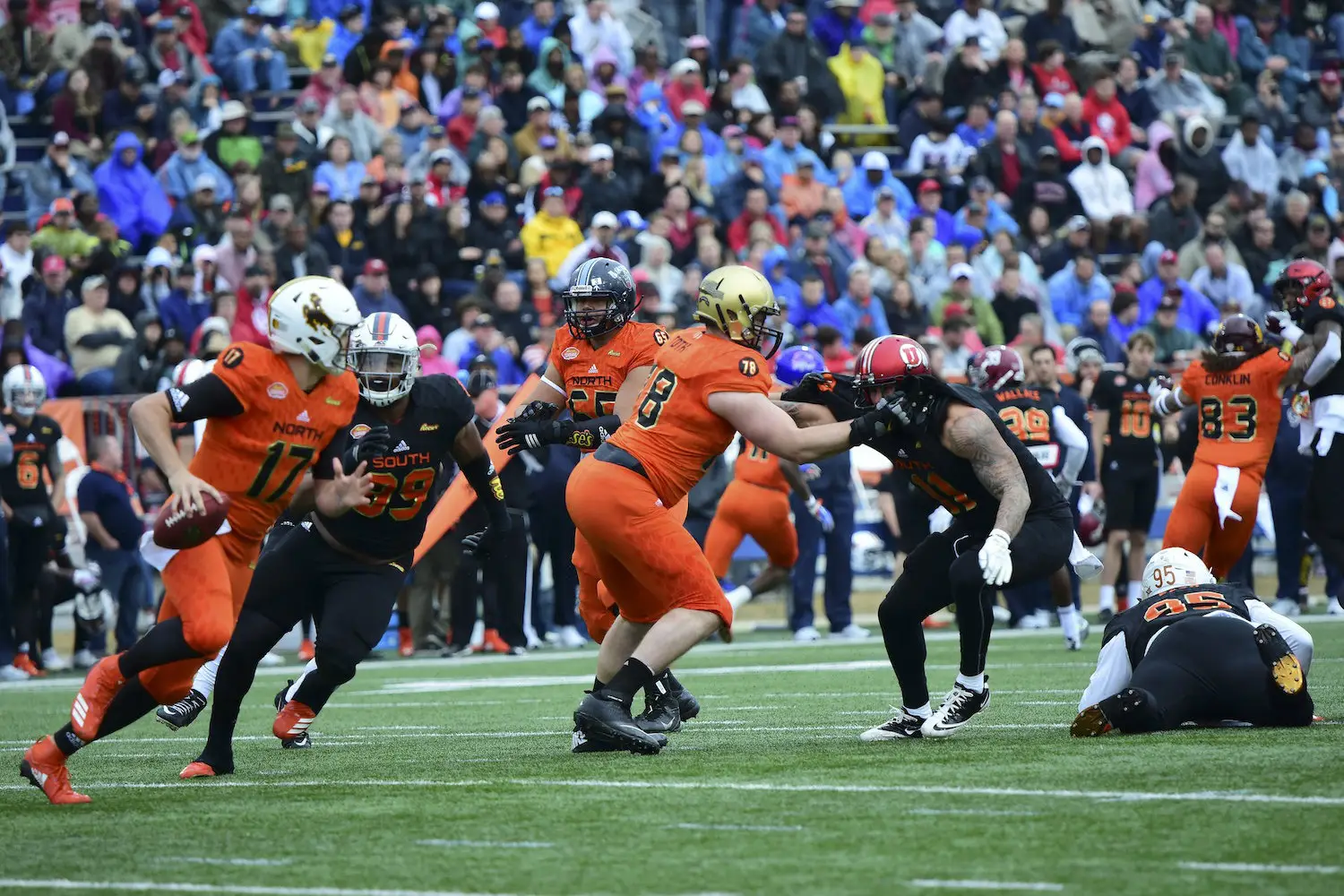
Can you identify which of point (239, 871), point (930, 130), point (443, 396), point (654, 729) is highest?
point (930, 130)

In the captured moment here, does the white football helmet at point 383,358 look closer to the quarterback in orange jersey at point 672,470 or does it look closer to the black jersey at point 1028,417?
the quarterback in orange jersey at point 672,470

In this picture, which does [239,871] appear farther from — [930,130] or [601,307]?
[930,130]

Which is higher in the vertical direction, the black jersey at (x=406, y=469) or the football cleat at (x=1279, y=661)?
the black jersey at (x=406, y=469)

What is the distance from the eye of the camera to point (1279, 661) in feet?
23.9

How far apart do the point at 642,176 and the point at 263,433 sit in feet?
43.6

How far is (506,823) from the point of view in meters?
5.69

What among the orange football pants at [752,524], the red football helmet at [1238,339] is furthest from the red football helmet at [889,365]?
the orange football pants at [752,524]

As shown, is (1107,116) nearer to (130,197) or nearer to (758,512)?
(758,512)

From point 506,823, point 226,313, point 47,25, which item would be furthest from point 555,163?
point 506,823

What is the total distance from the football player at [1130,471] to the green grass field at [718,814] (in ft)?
20.8

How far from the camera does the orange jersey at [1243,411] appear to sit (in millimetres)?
12133

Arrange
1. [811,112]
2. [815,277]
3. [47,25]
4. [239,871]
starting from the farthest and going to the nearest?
[811,112] → [47,25] → [815,277] → [239,871]

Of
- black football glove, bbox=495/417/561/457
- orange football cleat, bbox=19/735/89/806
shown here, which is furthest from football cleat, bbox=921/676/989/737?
orange football cleat, bbox=19/735/89/806

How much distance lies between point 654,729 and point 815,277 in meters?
10.9
